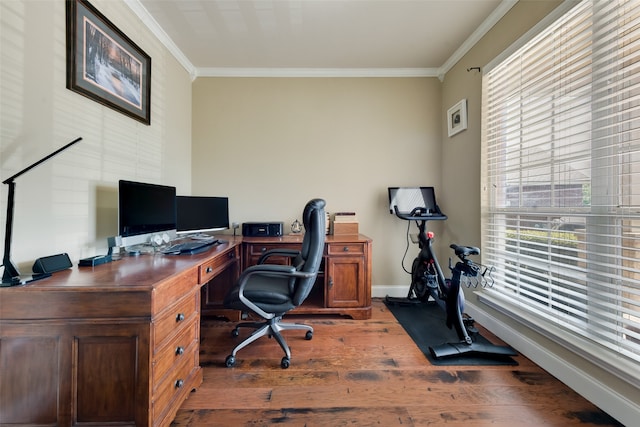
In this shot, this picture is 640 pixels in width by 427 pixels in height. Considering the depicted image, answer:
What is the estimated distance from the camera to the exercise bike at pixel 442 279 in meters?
1.78

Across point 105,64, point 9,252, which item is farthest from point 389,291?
point 105,64

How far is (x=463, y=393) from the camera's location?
146 centimetres

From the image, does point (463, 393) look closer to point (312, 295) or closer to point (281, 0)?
point (312, 295)

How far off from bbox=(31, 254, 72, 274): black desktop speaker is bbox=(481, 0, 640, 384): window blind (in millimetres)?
2826

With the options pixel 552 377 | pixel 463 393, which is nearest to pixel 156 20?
pixel 463 393

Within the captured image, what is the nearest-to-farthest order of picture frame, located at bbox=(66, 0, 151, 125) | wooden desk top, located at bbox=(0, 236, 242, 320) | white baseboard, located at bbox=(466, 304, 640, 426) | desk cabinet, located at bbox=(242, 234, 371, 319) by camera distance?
wooden desk top, located at bbox=(0, 236, 242, 320) → white baseboard, located at bbox=(466, 304, 640, 426) → picture frame, located at bbox=(66, 0, 151, 125) → desk cabinet, located at bbox=(242, 234, 371, 319)

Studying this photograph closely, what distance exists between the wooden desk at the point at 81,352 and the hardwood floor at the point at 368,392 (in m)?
0.42

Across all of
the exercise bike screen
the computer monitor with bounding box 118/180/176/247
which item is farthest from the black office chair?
the exercise bike screen

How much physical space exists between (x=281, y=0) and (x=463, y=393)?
9.78 feet

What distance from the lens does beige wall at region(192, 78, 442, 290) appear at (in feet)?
9.41

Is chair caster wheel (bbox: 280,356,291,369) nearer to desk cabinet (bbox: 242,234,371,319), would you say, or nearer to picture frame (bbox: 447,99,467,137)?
desk cabinet (bbox: 242,234,371,319)

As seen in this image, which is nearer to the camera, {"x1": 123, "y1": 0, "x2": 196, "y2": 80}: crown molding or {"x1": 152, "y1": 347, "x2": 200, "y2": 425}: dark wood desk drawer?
{"x1": 152, "y1": 347, "x2": 200, "y2": 425}: dark wood desk drawer

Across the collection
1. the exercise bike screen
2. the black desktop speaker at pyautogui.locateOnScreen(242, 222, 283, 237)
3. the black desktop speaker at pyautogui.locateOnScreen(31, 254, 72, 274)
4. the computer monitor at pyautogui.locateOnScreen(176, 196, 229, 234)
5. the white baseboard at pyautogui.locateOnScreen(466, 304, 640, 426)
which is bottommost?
the white baseboard at pyautogui.locateOnScreen(466, 304, 640, 426)

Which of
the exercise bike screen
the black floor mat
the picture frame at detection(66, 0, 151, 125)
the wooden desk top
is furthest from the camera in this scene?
the exercise bike screen
